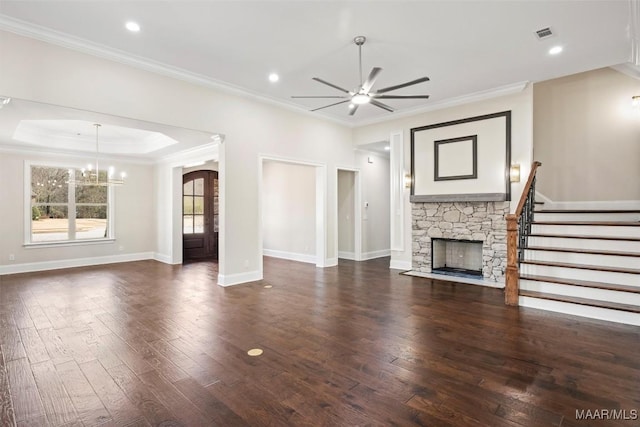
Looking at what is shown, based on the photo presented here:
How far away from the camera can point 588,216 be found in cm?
579

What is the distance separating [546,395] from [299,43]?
15.1ft

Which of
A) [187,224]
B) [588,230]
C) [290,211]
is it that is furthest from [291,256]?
[588,230]

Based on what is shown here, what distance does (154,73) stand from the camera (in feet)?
15.9

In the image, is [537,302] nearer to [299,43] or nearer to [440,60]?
[440,60]

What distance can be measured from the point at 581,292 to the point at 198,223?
8848 millimetres

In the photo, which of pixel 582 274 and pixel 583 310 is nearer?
pixel 583 310

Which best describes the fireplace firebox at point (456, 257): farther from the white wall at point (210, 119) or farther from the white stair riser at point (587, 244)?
the white wall at point (210, 119)

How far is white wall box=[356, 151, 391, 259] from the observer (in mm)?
8836

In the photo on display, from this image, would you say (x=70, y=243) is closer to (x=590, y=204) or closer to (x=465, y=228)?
(x=465, y=228)

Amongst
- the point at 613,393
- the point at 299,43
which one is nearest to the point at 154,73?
the point at 299,43

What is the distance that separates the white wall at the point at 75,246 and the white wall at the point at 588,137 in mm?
10196

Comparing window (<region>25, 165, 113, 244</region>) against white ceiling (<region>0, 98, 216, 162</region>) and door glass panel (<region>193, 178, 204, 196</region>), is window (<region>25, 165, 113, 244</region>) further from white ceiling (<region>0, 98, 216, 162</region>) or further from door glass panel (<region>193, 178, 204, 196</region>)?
door glass panel (<region>193, 178, 204, 196</region>)

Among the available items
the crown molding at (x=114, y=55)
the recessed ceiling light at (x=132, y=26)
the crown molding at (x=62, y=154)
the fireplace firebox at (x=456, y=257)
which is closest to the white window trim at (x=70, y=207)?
the crown molding at (x=62, y=154)

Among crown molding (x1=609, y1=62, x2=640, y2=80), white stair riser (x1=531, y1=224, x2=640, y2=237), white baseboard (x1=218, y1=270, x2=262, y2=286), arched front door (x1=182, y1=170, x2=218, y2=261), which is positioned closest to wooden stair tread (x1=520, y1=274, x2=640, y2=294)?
white stair riser (x1=531, y1=224, x2=640, y2=237)
